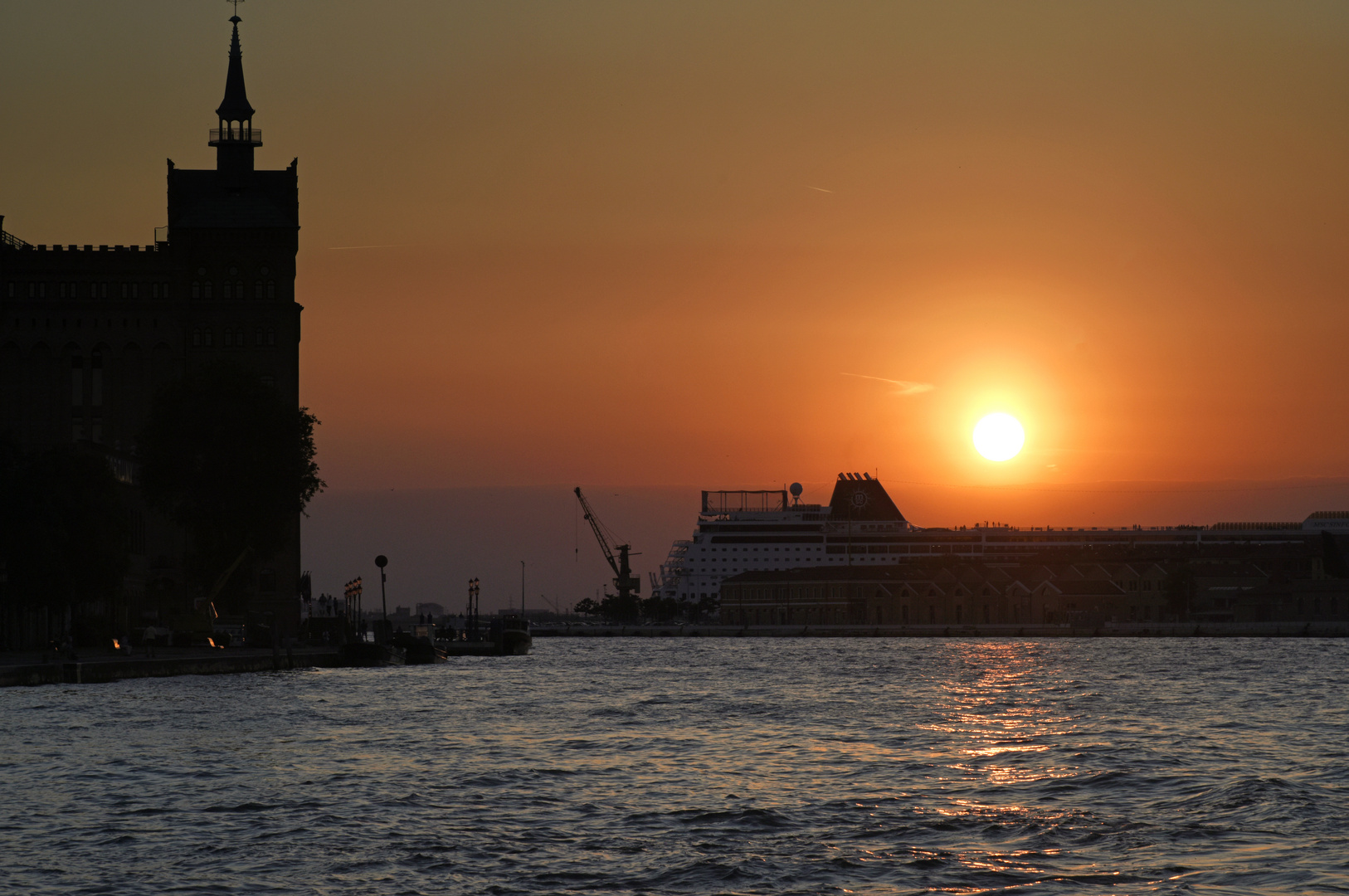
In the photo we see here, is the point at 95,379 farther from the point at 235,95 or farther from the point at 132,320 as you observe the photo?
the point at 235,95

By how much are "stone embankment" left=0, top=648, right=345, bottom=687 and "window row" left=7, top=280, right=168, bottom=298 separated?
157 ft

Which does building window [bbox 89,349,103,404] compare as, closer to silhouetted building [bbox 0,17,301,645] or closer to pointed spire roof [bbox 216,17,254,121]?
Result: silhouetted building [bbox 0,17,301,645]

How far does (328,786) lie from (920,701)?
97.1 feet

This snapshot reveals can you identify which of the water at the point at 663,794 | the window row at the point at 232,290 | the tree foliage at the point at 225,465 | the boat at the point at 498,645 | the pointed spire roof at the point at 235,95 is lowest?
the water at the point at 663,794

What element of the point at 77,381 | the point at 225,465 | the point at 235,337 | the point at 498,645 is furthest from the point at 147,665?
the point at 77,381

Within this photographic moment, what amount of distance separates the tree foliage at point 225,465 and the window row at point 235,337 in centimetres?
3289

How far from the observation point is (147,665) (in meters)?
58.2

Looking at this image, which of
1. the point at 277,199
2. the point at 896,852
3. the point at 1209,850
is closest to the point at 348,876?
the point at 896,852

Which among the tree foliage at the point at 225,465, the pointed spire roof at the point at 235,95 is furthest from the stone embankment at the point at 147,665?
the pointed spire roof at the point at 235,95

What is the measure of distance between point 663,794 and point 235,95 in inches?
4440

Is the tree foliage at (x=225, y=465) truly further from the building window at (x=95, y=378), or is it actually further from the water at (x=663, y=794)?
the building window at (x=95, y=378)

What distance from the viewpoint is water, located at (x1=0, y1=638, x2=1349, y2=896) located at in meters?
20.6

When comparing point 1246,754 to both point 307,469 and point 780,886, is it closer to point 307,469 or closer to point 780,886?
point 780,886

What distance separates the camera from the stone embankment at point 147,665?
50562 millimetres
